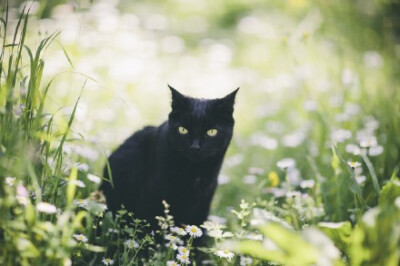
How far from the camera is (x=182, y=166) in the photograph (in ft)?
7.27

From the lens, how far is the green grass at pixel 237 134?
1.38m

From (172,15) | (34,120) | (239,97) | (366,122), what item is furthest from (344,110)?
(172,15)

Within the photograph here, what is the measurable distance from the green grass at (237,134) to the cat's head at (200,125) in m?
0.37

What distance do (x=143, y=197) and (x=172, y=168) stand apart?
0.81ft

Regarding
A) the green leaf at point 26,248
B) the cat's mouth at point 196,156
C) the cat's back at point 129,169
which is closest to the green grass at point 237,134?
the green leaf at point 26,248

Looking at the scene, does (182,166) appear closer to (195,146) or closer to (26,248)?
(195,146)

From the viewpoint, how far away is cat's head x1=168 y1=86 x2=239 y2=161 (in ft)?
6.95

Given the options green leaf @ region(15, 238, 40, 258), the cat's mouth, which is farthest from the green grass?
the cat's mouth

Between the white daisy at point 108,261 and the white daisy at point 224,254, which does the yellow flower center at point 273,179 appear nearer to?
the white daisy at point 224,254

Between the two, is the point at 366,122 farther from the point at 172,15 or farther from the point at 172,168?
the point at 172,15

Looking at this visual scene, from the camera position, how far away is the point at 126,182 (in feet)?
7.84

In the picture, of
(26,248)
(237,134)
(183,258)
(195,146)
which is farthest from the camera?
(237,134)

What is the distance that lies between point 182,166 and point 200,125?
0.86ft

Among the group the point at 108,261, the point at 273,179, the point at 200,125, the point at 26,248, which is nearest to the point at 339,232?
the point at 273,179
